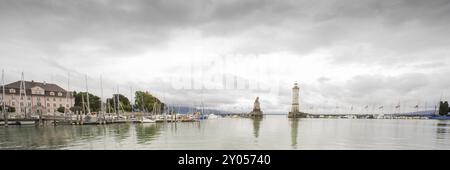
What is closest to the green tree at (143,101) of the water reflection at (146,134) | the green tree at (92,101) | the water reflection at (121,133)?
the green tree at (92,101)

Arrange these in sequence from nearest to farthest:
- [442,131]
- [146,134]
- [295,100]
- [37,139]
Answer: [37,139] < [146,134] < [442,131] < [295,100]

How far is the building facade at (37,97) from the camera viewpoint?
77.1m

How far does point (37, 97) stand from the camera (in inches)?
3280

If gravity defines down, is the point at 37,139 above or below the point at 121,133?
above

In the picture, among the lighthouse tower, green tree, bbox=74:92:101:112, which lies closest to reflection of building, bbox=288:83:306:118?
the lighthouse tower

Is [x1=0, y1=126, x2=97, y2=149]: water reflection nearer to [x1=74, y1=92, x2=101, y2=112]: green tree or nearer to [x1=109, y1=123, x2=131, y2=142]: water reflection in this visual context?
[x1=109, y1=123, x2=131, y2=142]: water reflection

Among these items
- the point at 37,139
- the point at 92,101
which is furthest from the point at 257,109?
the point at 37,139

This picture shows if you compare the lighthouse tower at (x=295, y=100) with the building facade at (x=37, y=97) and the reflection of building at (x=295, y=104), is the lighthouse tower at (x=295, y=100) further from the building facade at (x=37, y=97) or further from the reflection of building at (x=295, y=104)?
the building facade at (x=37, y=97)

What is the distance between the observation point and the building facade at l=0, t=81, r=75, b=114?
77.1 meters

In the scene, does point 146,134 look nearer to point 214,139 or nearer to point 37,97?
point 214,139
